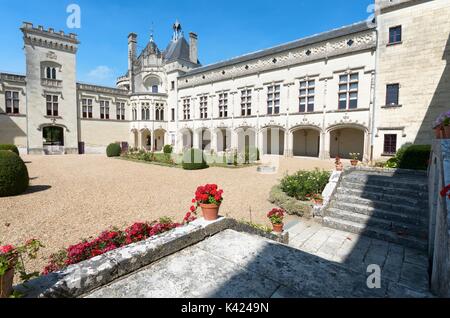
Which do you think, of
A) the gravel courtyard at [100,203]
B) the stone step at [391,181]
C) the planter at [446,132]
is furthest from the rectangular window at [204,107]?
the planter at [446,132]

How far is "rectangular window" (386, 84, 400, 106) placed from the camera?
1533cm

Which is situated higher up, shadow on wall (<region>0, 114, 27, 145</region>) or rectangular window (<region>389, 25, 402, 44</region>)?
rectangular window (<region>389, 25, 402, 44</region>)

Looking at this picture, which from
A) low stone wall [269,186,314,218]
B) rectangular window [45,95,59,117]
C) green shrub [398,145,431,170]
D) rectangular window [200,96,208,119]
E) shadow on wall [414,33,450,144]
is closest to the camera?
low stone wall [269,186,314,218]

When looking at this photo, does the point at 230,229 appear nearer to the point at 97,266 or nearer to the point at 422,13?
the point at 97,266

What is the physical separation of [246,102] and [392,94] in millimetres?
12411

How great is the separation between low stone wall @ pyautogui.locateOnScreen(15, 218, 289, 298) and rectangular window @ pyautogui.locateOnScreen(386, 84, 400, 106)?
58.1ft

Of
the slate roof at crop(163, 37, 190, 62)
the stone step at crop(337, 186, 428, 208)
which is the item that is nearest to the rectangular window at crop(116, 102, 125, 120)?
the slate roof at crop(163, 37, 190, 62)

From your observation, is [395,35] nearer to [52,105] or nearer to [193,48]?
[193,48]

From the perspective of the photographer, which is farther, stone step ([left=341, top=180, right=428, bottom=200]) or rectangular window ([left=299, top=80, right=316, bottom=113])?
rectangular window ([left=299, top=80, right=316, bottom=113])

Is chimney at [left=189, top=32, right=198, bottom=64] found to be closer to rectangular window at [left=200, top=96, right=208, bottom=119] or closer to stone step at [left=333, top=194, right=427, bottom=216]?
rectangular window at [left=200, top=96, right=208, bottom=119]

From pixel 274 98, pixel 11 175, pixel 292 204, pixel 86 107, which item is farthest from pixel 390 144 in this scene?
pixel 86 107

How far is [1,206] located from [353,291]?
937 centimetres

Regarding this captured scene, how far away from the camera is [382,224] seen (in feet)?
17.0
